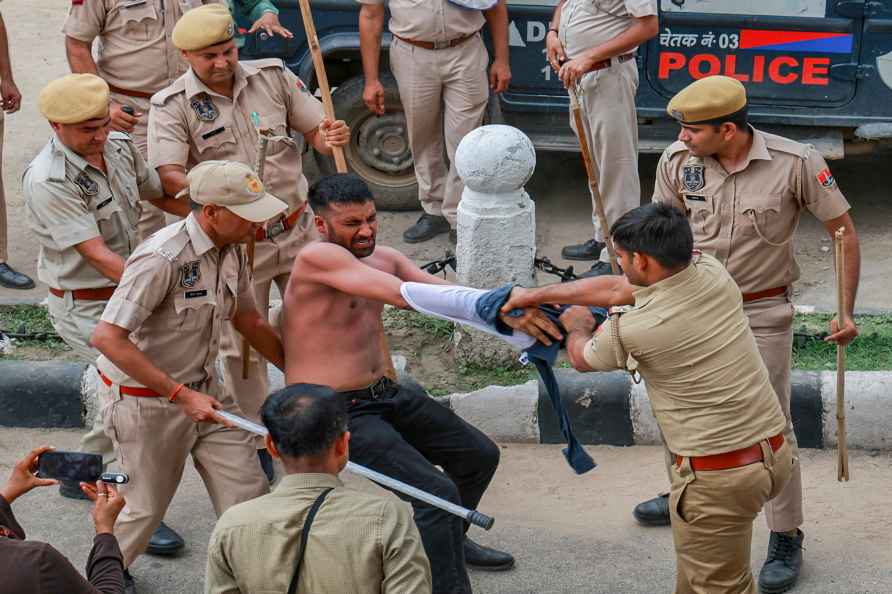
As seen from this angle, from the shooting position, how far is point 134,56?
288 inches

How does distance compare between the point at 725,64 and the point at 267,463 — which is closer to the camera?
the point at 267,463

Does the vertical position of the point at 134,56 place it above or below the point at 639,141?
above

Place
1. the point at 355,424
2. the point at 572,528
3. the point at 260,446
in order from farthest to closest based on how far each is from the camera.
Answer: the point at 260,446 < the point at 572,528 < the point at 355,424

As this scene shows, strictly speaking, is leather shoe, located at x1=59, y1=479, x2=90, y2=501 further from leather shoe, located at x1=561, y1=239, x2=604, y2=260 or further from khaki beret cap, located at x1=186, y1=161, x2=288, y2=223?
leather shoe, located at x1=561, y1=239, x2=604, y2=260

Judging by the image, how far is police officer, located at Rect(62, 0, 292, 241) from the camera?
7.17 m

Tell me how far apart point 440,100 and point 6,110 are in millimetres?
2451

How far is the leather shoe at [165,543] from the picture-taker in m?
5.65

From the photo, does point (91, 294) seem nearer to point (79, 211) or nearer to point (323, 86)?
point (79, 211)

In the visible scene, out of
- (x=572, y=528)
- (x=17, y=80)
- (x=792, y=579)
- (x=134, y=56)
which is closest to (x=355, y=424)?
(x=572, y=528)

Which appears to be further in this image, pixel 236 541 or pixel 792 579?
pixel 792 579

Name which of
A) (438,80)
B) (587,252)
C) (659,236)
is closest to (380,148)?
(438,80)

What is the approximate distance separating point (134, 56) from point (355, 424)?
316cm

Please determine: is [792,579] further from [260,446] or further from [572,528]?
[260,446]

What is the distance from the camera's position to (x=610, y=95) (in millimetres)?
7586
